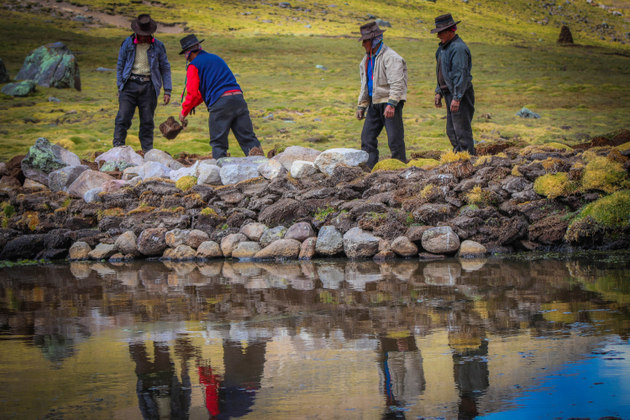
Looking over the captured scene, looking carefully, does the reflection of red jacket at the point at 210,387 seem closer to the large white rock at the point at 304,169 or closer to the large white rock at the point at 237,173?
the large white rock at the point at 304,169

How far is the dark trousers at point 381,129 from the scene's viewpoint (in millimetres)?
9875

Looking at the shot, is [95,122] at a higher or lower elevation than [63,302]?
higher

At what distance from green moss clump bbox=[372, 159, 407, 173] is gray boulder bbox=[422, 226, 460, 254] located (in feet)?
6.92

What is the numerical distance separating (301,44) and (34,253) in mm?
41141

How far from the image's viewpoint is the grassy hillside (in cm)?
1789

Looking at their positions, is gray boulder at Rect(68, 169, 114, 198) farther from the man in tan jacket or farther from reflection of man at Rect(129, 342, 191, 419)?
reflection of man at Rect(129, 342, 191, 419)

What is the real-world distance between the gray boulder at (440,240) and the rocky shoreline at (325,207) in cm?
2

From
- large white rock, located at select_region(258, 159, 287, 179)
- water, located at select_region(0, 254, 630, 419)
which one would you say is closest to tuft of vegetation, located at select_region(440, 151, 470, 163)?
large white rock, located at select_region(258, 159, 287, 179)

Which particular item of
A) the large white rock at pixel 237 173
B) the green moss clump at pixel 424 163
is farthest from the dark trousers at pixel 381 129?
the large white rock at pixel 237 173

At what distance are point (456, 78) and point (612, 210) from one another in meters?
3.29

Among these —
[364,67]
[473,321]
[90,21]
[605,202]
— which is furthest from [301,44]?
[473,321]

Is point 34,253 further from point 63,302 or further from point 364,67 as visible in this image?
point 364,67

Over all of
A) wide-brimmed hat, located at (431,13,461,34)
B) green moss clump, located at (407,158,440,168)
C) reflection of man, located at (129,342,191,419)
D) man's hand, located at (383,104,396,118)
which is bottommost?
reflection of man, located at (129,342,191,419)

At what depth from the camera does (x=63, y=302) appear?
19.2 ft
